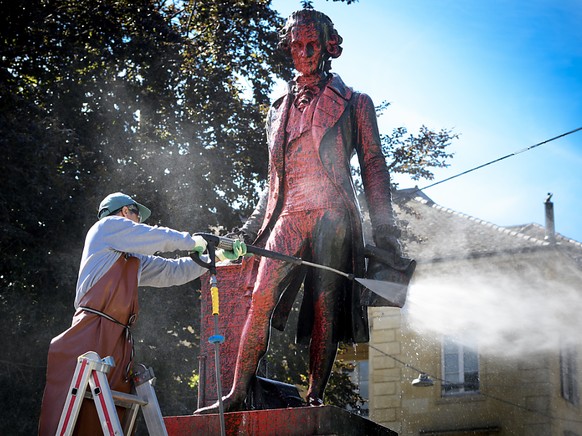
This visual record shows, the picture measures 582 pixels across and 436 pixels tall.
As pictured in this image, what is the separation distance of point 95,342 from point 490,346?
75.0 feet

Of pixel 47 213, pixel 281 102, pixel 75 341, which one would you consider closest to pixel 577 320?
pixel 47 213

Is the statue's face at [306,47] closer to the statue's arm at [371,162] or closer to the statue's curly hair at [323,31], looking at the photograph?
the statue's curly hair at [323,31]

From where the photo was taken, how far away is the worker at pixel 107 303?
19.3ft

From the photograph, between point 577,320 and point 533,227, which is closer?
point 577,320

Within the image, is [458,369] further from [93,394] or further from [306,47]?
[93,394]

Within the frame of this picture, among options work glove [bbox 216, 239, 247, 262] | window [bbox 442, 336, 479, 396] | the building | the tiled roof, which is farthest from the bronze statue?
window [bbox 442, 336, 479, 396]

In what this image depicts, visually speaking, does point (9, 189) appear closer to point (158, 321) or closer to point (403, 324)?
point (158, 321)

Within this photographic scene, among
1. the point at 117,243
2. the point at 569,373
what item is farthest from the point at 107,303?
the point at 569,373

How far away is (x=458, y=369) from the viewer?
27.8 meters

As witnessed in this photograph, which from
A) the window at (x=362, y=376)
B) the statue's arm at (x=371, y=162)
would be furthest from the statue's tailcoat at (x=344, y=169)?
the window at (x=362, y=376)

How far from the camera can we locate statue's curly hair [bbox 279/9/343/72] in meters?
7.36

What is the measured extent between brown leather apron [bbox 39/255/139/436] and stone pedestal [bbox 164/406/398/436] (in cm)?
57

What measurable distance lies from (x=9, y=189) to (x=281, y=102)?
831cm

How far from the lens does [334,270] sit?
6.85 metres
